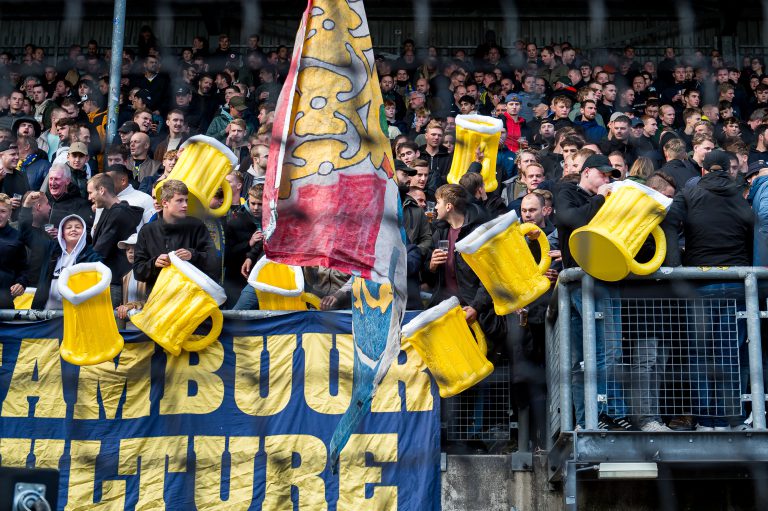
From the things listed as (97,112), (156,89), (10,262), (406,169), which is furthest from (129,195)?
(156,89)

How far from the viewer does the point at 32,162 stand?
7.55 metres

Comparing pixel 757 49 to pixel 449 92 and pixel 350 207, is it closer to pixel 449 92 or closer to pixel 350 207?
pixel 449 92

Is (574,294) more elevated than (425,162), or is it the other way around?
(425,162)

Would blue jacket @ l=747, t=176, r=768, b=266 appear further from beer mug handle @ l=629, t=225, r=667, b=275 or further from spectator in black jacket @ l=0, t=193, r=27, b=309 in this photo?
spectator in black jacket @ l=0, t=193, r=27, b=309

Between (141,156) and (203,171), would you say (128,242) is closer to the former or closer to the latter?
(203,171)

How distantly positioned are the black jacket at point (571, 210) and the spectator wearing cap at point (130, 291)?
195cm

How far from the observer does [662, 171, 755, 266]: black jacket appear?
16.3ft

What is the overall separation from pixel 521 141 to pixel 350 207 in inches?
147

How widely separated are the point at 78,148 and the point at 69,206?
23.7 inches

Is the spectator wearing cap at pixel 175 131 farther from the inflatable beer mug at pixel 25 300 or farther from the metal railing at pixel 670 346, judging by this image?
the metal railing at pixel 670 346

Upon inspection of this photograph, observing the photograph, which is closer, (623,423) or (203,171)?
(623,423)

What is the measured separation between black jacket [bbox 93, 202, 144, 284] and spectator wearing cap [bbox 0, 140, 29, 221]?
4.10ft

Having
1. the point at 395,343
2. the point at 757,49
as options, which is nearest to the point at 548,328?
the point at 395,343

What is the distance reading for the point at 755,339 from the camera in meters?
4.78
